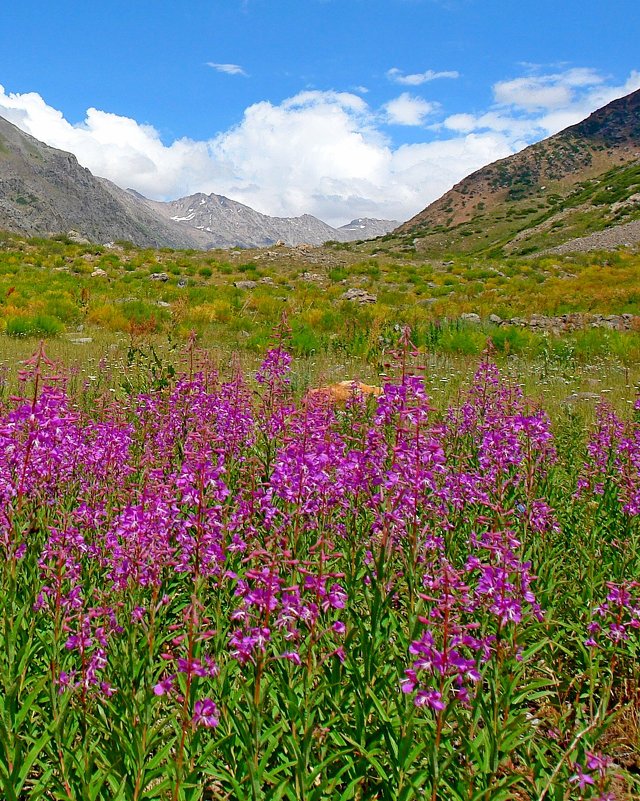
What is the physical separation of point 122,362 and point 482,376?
670 cm

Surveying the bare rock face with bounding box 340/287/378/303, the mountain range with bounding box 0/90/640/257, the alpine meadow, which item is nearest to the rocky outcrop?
the bare rock face with bounding box 340/287/378/303

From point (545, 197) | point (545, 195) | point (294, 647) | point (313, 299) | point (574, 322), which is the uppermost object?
point (545, 195)

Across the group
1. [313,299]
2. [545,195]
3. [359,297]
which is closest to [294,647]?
[313,299]

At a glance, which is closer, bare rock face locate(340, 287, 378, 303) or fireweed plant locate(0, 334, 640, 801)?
fireweed plant locate(0, 334, 640, 801)

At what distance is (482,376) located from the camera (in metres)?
5.01

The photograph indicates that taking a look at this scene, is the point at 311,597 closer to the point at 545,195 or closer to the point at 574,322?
the point at 574,322

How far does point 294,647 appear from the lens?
2.05 meters

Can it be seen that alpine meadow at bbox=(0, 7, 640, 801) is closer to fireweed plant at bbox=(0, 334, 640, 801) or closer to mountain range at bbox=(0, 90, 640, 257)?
fireweed plant at bbox=(0, 334, 640, 801)

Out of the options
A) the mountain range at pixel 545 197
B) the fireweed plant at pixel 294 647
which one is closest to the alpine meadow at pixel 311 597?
the fireweed plant at pixel 294 647

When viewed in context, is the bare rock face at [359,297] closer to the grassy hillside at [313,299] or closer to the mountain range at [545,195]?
the grassy hillside at [313,299]

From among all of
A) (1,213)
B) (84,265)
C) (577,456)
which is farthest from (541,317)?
(1,213)

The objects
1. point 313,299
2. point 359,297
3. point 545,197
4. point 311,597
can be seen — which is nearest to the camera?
point 311,597

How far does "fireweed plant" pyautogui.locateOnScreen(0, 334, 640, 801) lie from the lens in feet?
6.11

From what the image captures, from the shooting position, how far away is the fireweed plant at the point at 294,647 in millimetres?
1861
